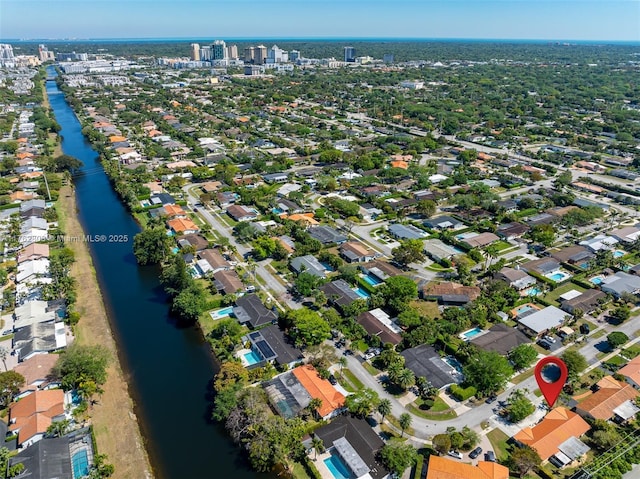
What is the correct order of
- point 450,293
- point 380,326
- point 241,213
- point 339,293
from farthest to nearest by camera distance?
point 241,213
point 339,293
point 450,293
point 380,326

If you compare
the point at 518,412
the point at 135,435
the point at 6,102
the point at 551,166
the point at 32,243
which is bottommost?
the point at 135,435

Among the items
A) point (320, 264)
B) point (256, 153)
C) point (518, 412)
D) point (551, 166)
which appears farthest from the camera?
point (256, 153)

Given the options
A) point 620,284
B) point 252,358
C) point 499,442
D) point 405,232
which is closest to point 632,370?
point 620,284

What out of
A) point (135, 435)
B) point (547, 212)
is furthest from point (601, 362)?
point (135, 435)

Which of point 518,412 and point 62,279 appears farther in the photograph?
point 62,279

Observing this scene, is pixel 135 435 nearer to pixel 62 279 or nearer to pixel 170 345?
pixel 170 345

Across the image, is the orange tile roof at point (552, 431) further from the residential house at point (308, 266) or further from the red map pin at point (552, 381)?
the residential house at point (308, 266)

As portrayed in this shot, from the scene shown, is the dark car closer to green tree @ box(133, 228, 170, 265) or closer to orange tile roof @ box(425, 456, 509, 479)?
orange tile roof @ box(425, 456, 509, 479)

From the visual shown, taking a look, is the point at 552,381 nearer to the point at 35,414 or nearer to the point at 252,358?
the point at 252,358
